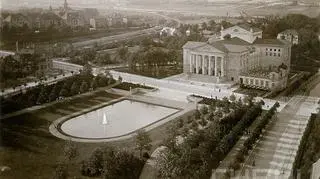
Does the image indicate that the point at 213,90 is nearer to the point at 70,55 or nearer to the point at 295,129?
the point at 295,129

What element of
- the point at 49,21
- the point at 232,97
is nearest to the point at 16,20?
the point at 49,21

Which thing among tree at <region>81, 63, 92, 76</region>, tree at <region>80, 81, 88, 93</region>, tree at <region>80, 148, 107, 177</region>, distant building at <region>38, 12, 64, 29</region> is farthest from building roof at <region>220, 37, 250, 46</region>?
tree at <region>80, 148, 107, 177</region>

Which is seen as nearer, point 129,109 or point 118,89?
point 129,109

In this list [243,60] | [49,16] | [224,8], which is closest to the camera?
[224,8]

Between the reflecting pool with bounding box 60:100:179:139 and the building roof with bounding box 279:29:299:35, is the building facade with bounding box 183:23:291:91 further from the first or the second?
the reflecting pool with bounding box 60:100:179:139

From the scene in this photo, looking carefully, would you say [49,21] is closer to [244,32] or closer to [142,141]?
[142,141]

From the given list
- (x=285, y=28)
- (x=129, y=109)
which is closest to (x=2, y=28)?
(x=129, y=109)

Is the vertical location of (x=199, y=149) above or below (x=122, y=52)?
below
